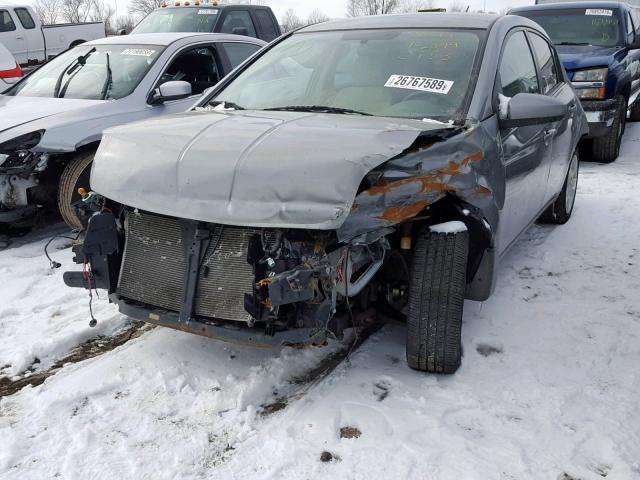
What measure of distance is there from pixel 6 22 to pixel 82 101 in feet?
42.5

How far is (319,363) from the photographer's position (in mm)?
3230

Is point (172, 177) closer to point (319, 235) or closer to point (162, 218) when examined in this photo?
point (162, 218)

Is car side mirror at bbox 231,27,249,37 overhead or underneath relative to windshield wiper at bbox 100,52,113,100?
underneath

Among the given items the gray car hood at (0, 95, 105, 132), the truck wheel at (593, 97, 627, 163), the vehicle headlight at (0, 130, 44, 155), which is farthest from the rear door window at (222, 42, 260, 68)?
the truck wheel at (593, 97, 627, 163)

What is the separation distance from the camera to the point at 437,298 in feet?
9.67

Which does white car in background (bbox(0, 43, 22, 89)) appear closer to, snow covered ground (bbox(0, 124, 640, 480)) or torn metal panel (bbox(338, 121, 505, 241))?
snow covered ground (bbox(0, 124, 640, 480))

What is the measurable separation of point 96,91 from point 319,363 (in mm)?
3793

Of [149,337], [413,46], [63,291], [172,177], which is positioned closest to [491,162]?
[413,46]

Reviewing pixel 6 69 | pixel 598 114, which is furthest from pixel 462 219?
pixel 6 69

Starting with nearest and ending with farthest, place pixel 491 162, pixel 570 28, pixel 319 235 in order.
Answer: pixel 319 235 → pixel 491 162 → pixel 570 28

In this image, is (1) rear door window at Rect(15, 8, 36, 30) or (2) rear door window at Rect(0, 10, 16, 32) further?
(1) rear door window at Rect(15, 8, 36, 30)

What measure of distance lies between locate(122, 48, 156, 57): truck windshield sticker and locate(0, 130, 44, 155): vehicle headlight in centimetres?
149

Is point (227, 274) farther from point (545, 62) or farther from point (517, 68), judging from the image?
point (545, 62)

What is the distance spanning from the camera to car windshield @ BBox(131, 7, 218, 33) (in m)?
9.55
